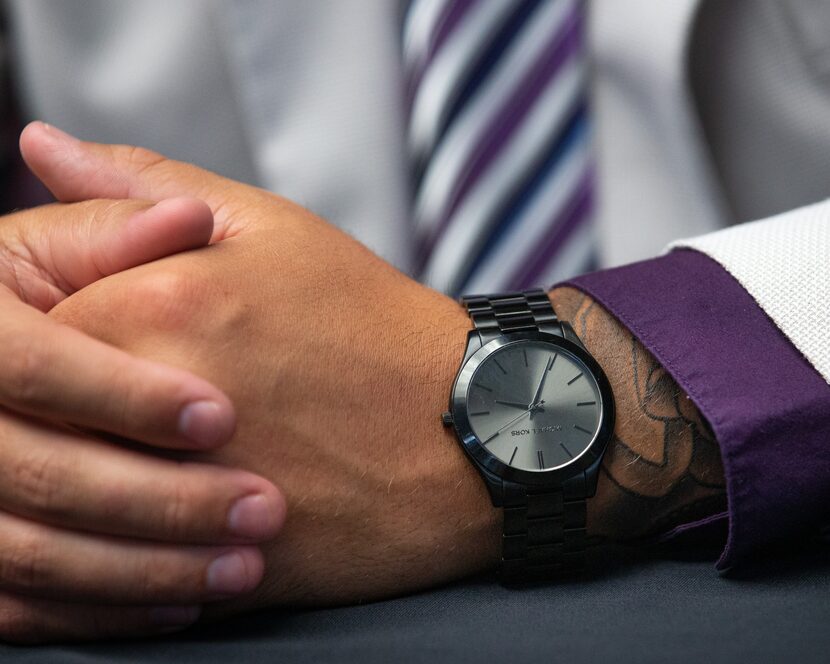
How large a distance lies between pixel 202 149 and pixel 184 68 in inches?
4.1

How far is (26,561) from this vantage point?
54 centimetres

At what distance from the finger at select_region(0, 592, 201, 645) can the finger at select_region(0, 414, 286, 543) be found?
51 mm

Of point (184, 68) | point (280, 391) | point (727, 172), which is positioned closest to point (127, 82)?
point (184, 68)

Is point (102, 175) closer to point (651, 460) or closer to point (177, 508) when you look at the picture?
point (177, 508)

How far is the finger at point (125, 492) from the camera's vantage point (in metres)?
0.52

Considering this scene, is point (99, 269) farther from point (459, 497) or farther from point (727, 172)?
point (727, 172)

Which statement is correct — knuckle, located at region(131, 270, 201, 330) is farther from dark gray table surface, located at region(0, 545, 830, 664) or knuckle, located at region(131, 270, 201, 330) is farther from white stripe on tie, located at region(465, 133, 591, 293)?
white stripe on tie, located at region(465, 133, 591, 293)

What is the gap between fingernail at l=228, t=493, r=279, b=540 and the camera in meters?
0.54

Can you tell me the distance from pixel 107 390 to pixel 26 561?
5.0 inches

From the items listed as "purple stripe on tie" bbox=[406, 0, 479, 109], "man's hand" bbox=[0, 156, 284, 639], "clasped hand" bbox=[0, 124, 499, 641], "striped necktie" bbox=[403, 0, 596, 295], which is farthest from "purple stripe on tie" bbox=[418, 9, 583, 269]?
"man's hand" bbox=[0, 156, 284, 639]

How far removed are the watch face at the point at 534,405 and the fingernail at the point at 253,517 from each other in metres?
0.17

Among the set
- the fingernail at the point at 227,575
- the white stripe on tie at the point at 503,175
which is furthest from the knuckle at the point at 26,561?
the white stripe on tie at the point at 503,175

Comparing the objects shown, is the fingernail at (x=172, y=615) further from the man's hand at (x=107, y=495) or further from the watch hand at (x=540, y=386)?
the watch hand at (x=540, y=386)

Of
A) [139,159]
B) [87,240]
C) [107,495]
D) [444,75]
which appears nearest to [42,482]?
[107,495]
